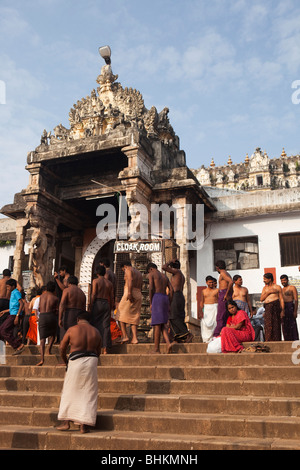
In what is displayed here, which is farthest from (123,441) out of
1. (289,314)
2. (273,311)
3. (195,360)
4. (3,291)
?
(3,291)

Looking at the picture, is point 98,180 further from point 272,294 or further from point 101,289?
point 272,294

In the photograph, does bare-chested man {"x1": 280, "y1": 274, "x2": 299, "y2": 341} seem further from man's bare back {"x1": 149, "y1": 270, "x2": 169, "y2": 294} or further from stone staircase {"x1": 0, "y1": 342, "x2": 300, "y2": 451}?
man's bare back {"x1": 149, "y1": 270, "x2": 169, "y2": 294}

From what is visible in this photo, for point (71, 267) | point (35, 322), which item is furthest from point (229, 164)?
point (35, 322)

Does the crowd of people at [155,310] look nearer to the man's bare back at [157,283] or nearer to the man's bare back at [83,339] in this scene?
the man's bare back at [157,283]

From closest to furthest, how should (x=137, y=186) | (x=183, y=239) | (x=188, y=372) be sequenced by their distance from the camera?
(x=188, y=372)
(x=137, y=186)
(x=183, y=239)

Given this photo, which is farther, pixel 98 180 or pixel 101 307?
pixel 98 180

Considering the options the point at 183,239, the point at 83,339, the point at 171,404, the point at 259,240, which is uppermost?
the point at 259,240

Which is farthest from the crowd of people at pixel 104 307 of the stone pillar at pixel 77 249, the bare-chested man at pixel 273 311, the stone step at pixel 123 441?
the stone pillar at pixel 77 249

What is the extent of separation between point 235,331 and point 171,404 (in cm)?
219

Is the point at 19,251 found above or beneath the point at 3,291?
above

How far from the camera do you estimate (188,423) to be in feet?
16.3

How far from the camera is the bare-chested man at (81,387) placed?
199 inches

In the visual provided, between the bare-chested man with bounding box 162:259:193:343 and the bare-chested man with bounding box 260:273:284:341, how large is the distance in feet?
4.92

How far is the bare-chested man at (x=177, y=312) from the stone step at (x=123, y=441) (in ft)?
11.4
